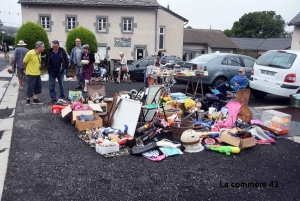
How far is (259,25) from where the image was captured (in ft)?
207

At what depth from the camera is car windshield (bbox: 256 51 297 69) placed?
7.83m

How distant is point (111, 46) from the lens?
23.5m

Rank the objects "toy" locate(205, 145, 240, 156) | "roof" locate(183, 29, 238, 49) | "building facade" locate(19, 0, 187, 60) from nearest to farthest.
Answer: "toy" locate(205, 145, 240, 156) < "building facade" locate(19, 0, 187, 60) < "roof" locate(183, 29, 238, 49)

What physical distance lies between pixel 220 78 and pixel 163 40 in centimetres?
1588

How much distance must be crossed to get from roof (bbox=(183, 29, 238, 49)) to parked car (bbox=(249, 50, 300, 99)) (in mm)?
31087

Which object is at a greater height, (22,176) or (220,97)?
(220,97)

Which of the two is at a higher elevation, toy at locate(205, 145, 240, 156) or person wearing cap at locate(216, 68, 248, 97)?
person wearing cap at locate(216, 68, 248, 97)

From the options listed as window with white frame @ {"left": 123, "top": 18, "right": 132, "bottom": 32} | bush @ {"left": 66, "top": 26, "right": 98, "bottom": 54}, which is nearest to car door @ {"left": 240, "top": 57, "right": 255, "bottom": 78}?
bush @ {"left": 66, "top": 26, "right": 98, "bottom": 54}

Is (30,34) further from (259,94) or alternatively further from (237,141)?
(237,141)

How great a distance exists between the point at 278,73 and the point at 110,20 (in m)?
17.9

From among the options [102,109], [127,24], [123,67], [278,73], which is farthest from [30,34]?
[278,73]

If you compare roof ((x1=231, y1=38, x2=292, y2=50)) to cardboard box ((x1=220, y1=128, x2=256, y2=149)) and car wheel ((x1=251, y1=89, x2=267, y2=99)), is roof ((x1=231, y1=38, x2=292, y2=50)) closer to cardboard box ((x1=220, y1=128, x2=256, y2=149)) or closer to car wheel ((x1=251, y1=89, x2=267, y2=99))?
car wheel ((x1=251, y1=89, x2=267, y2=99))

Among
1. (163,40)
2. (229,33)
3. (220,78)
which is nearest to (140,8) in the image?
(163,40)

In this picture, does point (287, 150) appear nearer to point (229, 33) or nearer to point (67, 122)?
point (67, 122)
